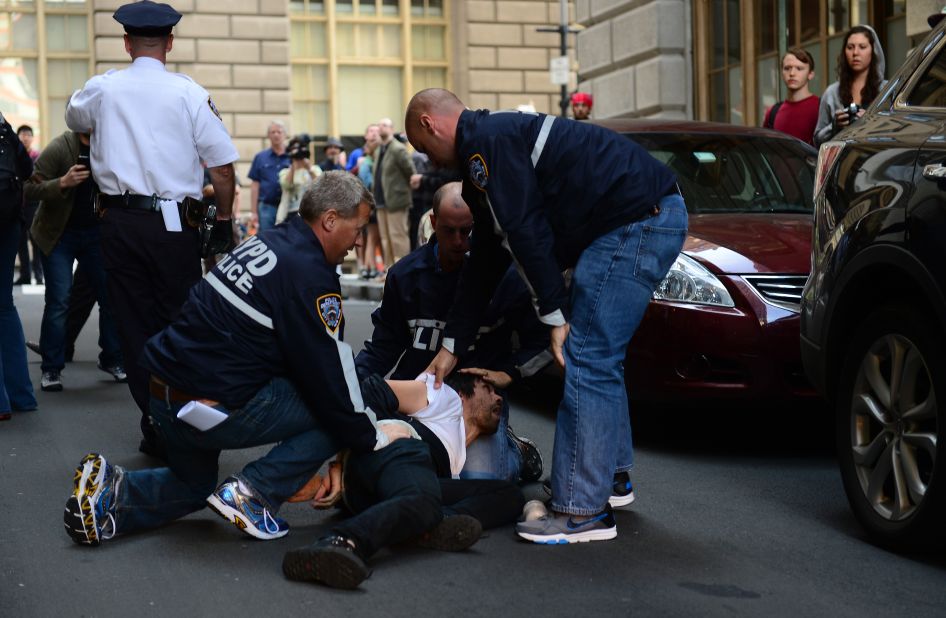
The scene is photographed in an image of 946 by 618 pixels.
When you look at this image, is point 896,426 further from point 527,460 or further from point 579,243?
point 527,460

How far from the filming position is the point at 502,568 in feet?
14.9

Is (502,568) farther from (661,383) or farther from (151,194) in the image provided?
(151,194)

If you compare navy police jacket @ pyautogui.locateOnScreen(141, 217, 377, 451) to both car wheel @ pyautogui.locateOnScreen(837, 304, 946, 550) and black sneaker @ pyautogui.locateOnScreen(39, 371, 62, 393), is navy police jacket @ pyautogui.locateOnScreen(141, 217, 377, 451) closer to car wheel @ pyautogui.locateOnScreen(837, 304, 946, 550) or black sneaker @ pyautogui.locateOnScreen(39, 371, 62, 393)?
car wheel @ pyautogui.locateOnScreen(837, 304, 946, 550)

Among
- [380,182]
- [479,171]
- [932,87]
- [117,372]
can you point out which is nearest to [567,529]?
[479,171]

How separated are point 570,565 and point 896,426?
1.13m

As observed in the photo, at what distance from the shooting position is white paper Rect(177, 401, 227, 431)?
4.69 m

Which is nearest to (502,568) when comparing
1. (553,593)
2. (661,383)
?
(553,593)

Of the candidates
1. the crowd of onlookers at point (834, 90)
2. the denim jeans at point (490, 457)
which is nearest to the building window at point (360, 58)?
the crowd of onlookers at point (834, 90)

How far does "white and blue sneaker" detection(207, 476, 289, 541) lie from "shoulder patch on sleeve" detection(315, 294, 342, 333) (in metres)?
0.58

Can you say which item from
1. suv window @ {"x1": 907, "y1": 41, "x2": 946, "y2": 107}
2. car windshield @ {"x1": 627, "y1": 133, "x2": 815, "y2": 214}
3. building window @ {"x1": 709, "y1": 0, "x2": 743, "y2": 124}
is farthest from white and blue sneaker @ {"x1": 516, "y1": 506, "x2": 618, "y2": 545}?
building window @ {"x1": 709, "y1": 0, "x2": 743, "y2": 124}

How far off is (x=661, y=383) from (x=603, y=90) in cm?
1171

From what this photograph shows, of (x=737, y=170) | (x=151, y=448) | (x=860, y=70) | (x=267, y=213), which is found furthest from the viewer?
(x=267, y=213)

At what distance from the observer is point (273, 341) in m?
4.75

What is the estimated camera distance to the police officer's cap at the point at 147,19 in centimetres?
648
